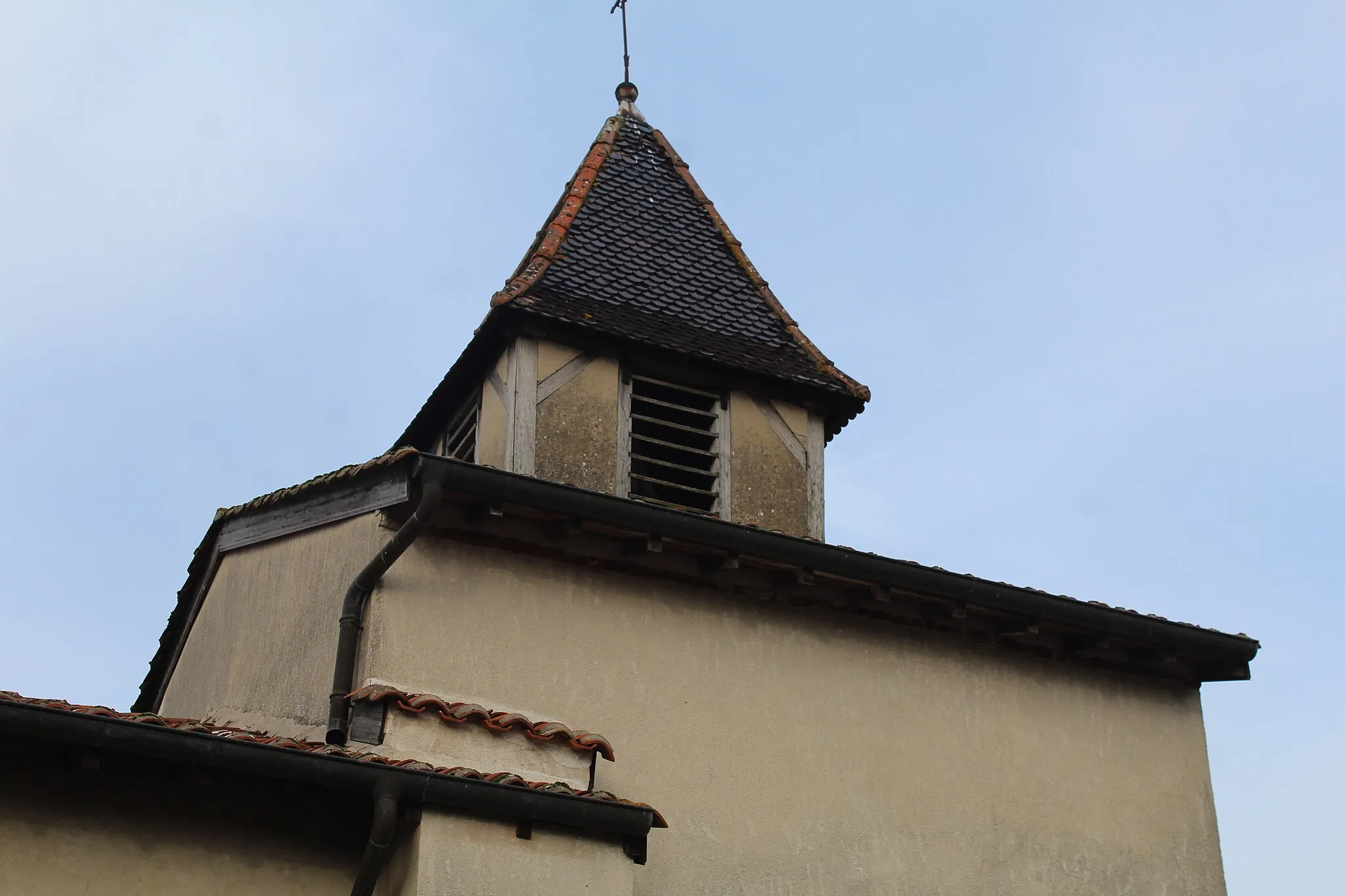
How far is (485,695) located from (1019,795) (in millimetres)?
3778

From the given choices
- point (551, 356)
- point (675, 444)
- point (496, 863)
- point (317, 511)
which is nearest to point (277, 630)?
point (317, 511)

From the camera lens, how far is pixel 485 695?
9297 millimetres

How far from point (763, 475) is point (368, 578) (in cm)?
415

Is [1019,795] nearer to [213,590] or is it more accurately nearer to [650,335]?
[650,335]

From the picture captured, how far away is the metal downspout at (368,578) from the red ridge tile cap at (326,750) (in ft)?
1.92

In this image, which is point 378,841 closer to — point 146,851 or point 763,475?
point 146,851

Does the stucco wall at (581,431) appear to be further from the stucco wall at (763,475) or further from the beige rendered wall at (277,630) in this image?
the beige rendered wall at (277,630)

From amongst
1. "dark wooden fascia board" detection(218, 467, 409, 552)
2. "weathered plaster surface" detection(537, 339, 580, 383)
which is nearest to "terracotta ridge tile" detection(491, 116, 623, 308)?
"weathered plaster surface" detection(537, 339, 580, 383)

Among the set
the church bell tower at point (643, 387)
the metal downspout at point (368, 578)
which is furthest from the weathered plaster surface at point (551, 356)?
the metal downspout at point (368, 578)

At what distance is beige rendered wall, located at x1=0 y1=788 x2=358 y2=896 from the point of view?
7488 mm

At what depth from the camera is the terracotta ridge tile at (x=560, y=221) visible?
12.5m

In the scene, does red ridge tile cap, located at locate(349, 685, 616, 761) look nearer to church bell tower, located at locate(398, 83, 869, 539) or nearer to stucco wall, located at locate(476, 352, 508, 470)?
church bell tower, located at locate(398, 83, 869, 539)

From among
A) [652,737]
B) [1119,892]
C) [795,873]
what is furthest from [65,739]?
[1119,892]

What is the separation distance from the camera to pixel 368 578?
926 cm
